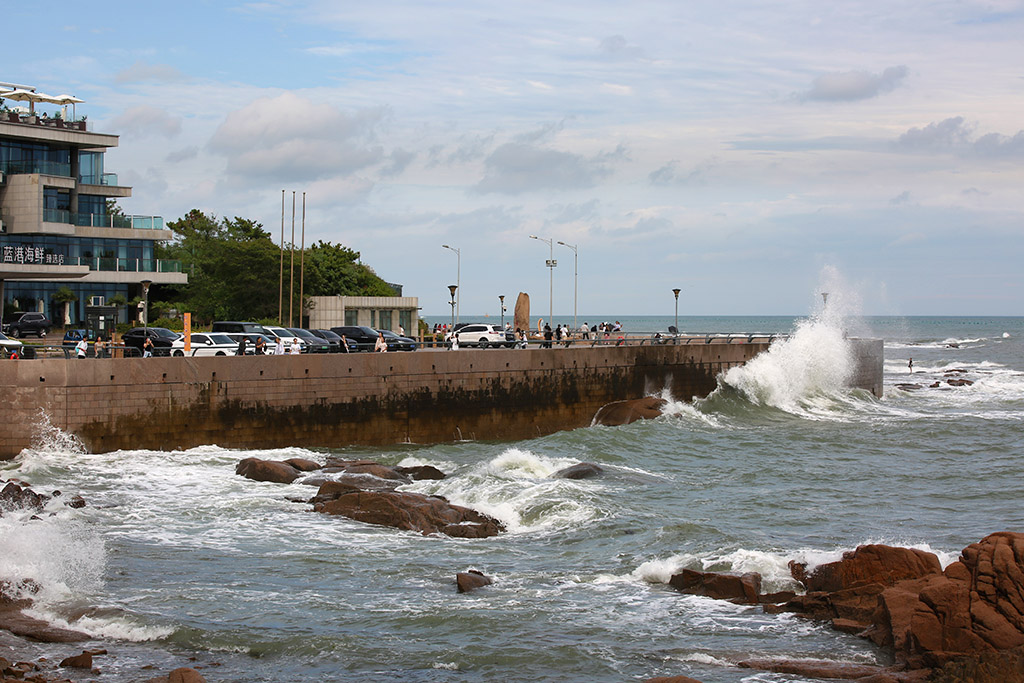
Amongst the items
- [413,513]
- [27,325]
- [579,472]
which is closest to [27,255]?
[27,325]

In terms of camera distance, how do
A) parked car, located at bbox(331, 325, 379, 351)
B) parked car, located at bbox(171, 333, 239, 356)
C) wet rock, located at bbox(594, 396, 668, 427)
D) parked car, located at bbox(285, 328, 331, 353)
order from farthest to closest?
parked car, located at bbox(331, 325, 379, 351)
parked car, located at bbox(285, 328, 331, 353)
wet rock, located at bbox(594, 396, 668, 427)
parked car, located at bbox(171, 333, 239, 356)

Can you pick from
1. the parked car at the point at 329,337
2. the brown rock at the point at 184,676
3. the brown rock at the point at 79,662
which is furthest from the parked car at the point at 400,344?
the brown rock at the point at 184,676

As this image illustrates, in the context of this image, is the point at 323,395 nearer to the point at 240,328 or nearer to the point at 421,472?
the point at 421,472

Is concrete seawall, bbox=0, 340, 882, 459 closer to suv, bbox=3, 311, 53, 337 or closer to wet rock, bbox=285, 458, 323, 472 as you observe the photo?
wet rock, bbox=285, 458, 323, 472

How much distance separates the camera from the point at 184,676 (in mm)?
11562

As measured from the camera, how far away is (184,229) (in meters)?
91.7

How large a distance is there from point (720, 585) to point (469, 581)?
13.3ft

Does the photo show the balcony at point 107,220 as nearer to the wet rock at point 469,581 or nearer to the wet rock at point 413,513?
the wet rock at point 413,513

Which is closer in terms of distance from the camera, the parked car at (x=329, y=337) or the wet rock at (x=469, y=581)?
the wet rock at (x=469, y=581)

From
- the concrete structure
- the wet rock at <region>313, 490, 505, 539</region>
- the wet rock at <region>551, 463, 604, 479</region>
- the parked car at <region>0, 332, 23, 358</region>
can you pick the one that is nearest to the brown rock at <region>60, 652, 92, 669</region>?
the wet rock at <region>313, 490, 505, 539</region>

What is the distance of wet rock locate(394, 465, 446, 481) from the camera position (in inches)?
1024

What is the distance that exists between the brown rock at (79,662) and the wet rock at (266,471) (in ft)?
40.6

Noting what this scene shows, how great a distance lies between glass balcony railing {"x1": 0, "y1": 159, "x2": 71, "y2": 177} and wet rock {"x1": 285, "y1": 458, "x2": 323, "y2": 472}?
3538 cm

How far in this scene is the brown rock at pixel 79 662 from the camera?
12.6 m
